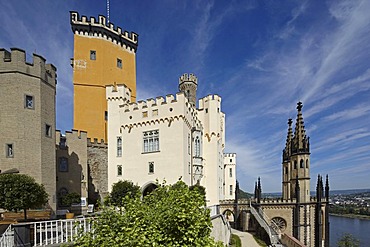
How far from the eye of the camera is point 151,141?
24.2 m

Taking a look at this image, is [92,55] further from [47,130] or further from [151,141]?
[47,130]

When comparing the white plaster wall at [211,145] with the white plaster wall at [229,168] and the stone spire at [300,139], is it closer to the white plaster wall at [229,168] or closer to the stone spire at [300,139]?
the stone spire at [300,139]

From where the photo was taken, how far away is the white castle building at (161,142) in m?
22.9

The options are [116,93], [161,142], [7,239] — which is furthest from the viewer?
[116,93]

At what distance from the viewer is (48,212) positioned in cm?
1563

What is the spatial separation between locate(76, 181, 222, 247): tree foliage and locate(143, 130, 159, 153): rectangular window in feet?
54.7

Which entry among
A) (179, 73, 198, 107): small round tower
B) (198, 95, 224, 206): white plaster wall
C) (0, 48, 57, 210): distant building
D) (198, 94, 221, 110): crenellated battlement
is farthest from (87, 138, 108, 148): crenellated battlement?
(179, 73, 198, 107): small round tower

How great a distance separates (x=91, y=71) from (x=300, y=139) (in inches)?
1201

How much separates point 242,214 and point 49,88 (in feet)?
98.9

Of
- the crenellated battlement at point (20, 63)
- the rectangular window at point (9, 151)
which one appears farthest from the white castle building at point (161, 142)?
the rectangular window at point (9, 151)

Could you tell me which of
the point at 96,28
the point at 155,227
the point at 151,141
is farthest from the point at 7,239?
the point at 96,28

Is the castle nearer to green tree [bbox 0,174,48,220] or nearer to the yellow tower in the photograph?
the yellow tower

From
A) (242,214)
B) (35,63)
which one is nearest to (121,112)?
(35,63)

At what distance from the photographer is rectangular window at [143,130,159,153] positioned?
2392 centimetres
